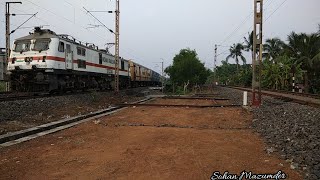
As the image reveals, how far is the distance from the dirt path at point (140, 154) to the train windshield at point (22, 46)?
10415 millimetres

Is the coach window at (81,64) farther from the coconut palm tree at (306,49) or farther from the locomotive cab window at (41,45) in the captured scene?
the coconut palm tree at (306,49)

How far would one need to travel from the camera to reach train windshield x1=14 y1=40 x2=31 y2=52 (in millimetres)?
18784

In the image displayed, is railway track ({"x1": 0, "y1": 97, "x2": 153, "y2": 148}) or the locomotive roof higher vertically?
the locomotive roof

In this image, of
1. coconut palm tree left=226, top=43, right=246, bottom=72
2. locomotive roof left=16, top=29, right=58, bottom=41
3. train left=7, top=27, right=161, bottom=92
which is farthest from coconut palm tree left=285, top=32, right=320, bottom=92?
coconut palm tree left=226, top=43, right=246, bottom=72

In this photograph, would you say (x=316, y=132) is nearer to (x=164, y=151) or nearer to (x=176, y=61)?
(x=164, y=151)

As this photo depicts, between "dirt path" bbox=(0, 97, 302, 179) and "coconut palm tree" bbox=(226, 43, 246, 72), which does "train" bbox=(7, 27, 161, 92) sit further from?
"coconut palm tree" bbox=(226, 43, 246, 72)

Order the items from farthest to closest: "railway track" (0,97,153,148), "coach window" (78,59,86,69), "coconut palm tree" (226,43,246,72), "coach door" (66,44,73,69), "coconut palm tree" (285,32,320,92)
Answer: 1. "coconut palm tree" (226,43,246,72)
2. "coconut palm tree" (285,32,320,92)
3. "coach window" (78,59,86,69)
4. "coach door" (66,44,73,69)
5. "railway track" (0,97,153,148)

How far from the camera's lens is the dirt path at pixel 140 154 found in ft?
17.9

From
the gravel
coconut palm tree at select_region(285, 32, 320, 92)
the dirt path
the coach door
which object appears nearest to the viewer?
the dirt path

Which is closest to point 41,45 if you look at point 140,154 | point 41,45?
point 41,45

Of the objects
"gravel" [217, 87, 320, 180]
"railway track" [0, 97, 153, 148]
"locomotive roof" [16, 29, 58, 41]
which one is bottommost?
"railway track" [0, 97, 153, 148]

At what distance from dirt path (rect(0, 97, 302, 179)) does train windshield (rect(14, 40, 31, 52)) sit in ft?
34.2

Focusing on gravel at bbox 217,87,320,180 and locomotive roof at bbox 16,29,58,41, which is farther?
locomotive roof at bbox 16,29,58,41

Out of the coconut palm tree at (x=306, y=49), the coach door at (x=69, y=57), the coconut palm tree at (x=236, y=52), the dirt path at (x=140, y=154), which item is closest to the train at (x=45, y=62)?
the coach door at (x=69, y=57)
